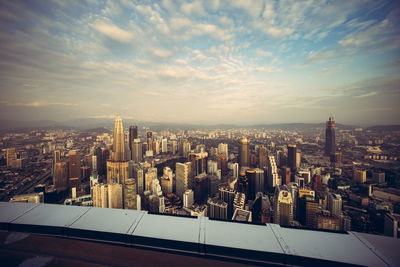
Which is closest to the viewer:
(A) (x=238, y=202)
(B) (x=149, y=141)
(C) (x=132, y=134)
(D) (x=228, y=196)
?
(A) (x=238, y=202)

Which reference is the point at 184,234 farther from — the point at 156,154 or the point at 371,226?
the point at 156,154

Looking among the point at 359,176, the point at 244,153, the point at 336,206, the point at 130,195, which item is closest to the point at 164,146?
the point at 244,153

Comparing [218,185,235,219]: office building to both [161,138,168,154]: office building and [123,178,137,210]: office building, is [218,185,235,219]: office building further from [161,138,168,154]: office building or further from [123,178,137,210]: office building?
[161,138,168,154]: office building

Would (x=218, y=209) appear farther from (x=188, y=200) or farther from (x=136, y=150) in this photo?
(x=136, y=150)

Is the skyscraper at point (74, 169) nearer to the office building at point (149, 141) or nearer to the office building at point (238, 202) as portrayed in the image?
the office building at point (149, 141)

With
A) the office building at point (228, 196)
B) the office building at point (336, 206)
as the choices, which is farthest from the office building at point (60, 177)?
the office building at point (336, 206)

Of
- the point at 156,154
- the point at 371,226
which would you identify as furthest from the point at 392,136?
the point at 156,154

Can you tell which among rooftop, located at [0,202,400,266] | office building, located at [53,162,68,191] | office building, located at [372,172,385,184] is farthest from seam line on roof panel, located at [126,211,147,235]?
office building, located at [53,162,68,191]
